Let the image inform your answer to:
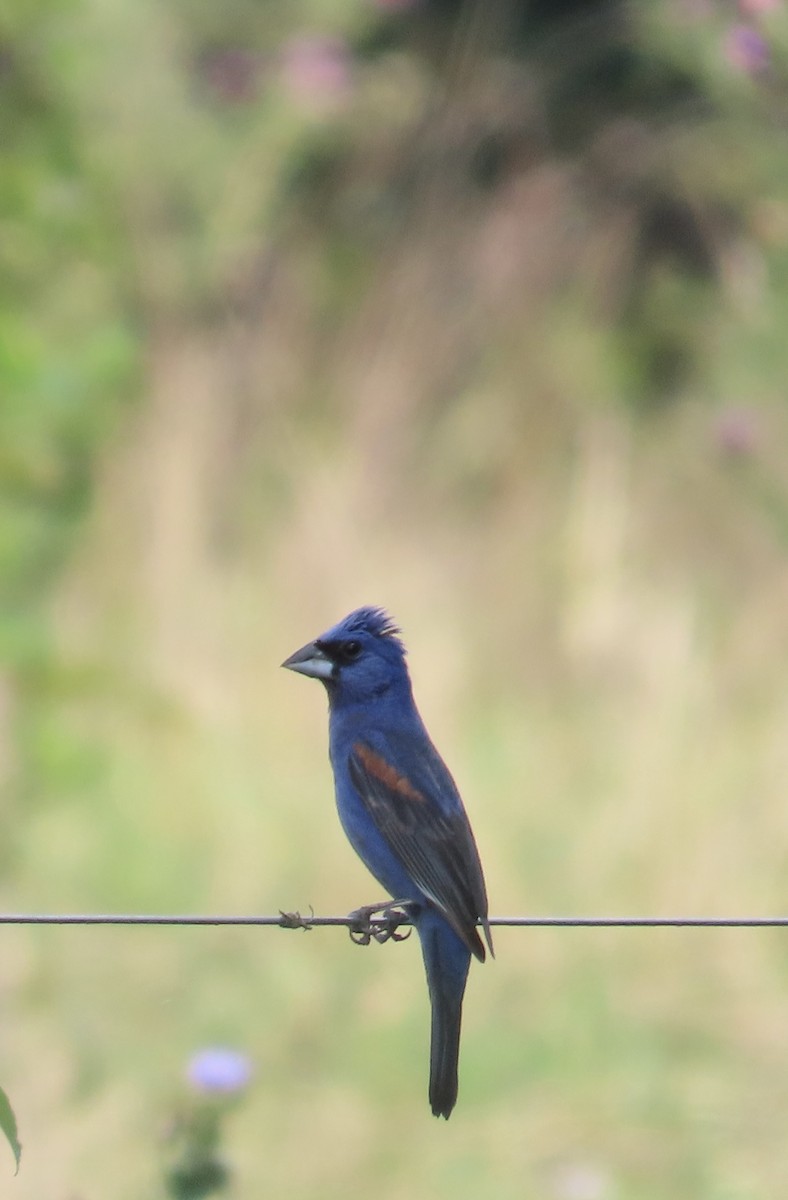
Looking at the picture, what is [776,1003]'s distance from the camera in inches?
205

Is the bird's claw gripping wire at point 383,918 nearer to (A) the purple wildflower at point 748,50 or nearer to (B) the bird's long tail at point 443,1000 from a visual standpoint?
(B) the bird's long tail at point 443,1000

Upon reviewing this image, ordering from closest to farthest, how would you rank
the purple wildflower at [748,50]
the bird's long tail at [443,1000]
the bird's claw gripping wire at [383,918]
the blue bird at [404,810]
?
the bird's long tail at [443,1000], the blue bird at [404,810], the bird's claw gripping wire at [383,918], the purple wildflower at [748,50]

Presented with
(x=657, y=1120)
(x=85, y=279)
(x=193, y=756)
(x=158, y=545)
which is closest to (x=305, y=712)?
(x=193, y=756)

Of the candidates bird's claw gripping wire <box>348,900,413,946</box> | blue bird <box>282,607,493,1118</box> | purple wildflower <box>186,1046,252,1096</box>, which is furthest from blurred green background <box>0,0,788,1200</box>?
blue bird <box>282,607,493,1118</box>

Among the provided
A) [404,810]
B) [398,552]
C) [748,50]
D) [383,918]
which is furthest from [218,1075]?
[748,50]

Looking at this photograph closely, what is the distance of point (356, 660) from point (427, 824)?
15.9 inches

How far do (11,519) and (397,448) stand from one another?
3126 millimetres

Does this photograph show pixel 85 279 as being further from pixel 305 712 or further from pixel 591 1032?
pixel 591 1032

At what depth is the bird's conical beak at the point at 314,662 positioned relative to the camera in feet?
12.0

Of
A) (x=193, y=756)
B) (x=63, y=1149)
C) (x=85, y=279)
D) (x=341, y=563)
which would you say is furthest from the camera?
(x=341, y=563)

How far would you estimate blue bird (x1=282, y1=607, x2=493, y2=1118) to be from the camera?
10.7ft

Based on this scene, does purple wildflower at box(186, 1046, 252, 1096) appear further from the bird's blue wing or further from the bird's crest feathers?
the bird's crest feathers

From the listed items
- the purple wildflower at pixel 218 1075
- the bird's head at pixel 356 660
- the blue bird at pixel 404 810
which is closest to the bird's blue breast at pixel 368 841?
the blue bird at pixel 404 810

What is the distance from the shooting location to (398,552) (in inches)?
284
